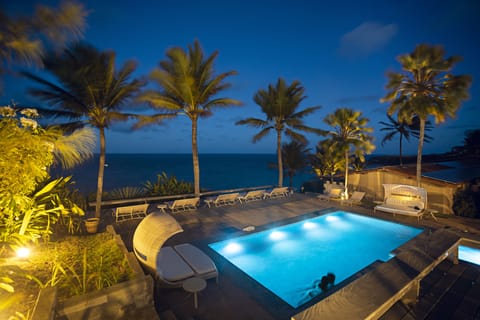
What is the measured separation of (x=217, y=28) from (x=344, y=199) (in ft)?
51.9

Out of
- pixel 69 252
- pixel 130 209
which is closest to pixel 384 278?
pixel 69 252

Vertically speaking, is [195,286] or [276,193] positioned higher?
[195,286]

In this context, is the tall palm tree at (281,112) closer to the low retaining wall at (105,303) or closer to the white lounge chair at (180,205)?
the white lounge chair at (180,205)

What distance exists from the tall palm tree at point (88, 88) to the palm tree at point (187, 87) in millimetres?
1568

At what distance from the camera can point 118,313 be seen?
301 centimetres

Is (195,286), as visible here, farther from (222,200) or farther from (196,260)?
(222,200)

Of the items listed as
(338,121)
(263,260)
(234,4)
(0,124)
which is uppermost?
(234,4)

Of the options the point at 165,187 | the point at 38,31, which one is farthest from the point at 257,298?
the point at 165,187

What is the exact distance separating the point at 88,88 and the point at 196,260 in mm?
6640

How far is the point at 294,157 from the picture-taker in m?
18.5

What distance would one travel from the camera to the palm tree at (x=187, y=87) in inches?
387

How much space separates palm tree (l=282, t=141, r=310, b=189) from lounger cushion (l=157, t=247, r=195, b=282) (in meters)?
15.0

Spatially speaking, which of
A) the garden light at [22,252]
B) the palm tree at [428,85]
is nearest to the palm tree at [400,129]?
the palm tree at [428,85]

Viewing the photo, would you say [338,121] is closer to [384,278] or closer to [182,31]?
[384,278]
